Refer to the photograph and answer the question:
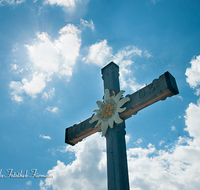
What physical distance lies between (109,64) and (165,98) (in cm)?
257

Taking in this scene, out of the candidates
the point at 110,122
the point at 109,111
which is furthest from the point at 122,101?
the point at 110,122

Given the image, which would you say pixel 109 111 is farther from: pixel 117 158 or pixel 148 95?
pixel 117 158

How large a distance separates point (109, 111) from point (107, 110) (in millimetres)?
86

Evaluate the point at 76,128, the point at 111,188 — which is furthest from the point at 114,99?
the point at 111,188

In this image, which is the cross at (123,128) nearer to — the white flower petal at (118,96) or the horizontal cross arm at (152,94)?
the horizontal cross arm at (152,94)

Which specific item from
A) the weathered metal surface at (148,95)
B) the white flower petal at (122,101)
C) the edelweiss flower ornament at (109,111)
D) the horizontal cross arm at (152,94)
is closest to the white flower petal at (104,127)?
the edelweiss flower ornament at (109,111)

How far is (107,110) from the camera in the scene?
591 cm

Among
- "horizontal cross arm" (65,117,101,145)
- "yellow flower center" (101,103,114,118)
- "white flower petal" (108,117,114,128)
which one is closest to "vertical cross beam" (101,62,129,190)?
"white flower petal" (108,117,114,128)

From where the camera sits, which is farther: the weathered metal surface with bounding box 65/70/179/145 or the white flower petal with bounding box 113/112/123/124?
Answer: the white flower petal with bounding box 113/112/123/124

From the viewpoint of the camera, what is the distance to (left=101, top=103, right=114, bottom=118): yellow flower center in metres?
5.82

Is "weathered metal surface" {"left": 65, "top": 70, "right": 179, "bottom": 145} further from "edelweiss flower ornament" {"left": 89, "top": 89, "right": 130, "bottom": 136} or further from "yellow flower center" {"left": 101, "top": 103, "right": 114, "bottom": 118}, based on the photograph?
"yellow flower center" {"left": 101, "top": 103, "right": 114, "bottom": 118}

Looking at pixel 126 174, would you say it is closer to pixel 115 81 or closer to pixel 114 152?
pixel 114 152

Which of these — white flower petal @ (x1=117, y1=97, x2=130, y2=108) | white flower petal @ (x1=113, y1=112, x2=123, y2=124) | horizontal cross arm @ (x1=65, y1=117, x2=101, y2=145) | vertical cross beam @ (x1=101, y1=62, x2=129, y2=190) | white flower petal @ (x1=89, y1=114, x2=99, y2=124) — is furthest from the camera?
horizontal cross arm @ (x1=65, y1=117, x2=101, y2=145)

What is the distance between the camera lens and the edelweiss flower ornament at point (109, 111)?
562 centimetres
